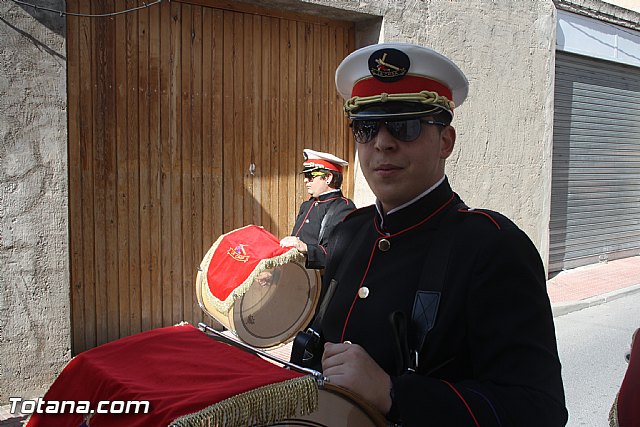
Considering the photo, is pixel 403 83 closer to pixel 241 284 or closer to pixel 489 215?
pixel 489 215

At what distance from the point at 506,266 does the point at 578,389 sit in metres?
4.26

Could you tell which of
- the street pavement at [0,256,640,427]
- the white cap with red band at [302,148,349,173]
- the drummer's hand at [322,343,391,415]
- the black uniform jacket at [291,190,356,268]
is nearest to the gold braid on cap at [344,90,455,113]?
the drummer's hand at [322,343,391,415]

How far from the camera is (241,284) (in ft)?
14.7

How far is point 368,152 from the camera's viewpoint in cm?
194

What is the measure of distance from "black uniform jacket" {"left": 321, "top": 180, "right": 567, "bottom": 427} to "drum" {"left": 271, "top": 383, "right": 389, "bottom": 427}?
0.25 feet

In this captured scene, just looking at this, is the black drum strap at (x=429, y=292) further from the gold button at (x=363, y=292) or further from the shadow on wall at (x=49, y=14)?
the shadow on wall at (x=49, y=14)

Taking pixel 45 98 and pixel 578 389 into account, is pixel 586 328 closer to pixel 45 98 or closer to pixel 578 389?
pixel 578 389

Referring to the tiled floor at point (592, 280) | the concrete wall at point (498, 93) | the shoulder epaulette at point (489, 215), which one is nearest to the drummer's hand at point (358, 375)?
the shoulder epaulette at point (489, 215)

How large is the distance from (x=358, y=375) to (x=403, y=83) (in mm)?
842

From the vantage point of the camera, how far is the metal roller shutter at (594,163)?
10180mm

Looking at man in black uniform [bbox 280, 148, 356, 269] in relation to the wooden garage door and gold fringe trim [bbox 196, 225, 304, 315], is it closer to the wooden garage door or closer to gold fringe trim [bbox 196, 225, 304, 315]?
the wooden garage door

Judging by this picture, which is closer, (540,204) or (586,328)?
(586,328)

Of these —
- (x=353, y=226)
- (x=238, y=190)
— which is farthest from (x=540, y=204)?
(x=353, y=226)

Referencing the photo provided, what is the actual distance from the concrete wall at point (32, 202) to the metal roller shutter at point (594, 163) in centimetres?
721
